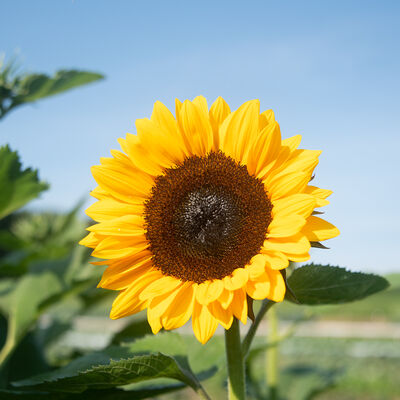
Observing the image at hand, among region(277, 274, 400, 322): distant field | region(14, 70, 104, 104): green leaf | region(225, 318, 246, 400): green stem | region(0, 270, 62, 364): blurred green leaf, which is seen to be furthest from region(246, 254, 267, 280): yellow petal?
region(277, 274, 400, 322): distant field

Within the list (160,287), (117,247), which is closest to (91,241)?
(117,247)

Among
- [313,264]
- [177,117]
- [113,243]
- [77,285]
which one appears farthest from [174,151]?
[77,285]

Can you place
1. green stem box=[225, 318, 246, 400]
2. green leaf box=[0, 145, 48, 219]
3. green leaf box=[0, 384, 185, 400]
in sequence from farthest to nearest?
green leaf box=[0, 145, 48, 219] < green leaf box=[0, 384, 185, 400] < green stem box=[225, 318, 246, 400]

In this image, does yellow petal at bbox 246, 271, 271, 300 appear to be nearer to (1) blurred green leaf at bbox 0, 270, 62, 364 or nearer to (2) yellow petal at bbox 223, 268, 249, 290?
(2) yellow petal at bbox 223, 268, 249, 290

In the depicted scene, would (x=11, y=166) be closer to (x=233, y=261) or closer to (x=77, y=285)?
(x=77, y=285)

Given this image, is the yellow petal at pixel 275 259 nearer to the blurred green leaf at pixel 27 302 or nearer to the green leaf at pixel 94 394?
the green leaf at pixel 94 394

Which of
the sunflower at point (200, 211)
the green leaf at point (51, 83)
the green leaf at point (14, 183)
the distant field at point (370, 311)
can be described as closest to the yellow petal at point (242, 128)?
the sunflower at point (200, 211)
